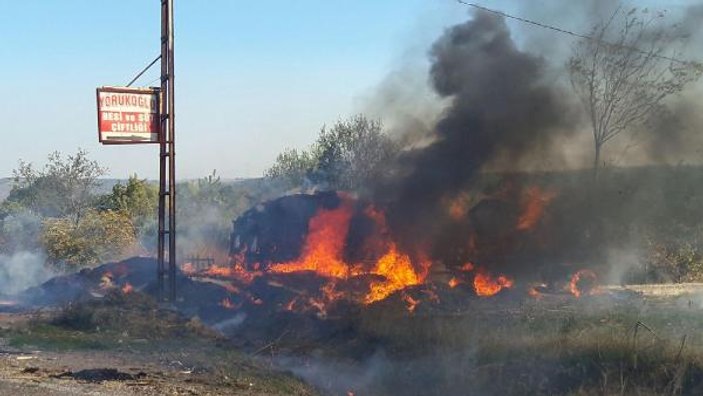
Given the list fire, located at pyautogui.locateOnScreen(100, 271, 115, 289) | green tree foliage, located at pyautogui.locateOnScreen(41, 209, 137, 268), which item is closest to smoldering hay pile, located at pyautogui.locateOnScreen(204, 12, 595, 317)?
fire, located at pyautogui.locateOnScreen(100, 271, 115, 289)

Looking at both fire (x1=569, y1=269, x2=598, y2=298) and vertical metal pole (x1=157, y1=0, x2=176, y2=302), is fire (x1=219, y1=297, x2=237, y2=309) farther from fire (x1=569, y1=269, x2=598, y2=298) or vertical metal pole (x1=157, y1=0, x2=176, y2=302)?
fire (x1=569, y1=269, x2=598, y2=298)

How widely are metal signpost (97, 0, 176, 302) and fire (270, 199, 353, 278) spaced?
397cm

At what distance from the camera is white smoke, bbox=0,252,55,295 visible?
3078 cm

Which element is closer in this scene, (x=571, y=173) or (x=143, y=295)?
(x=143, y=295)

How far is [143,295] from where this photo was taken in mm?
19531

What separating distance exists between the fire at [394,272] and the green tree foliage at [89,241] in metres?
16.4

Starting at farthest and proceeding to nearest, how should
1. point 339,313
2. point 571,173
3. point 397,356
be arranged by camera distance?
point 571,173 < point 339,313 < point 397,356

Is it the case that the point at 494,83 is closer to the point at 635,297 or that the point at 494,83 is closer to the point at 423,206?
the point at 423,206

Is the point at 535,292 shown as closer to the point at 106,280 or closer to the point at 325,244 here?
the point at 325,244

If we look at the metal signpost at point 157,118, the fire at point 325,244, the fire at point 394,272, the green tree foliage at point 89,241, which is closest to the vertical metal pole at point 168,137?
the metal signpost at point 157,118

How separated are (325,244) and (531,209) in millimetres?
6241

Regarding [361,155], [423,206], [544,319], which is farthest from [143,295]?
[361,155]

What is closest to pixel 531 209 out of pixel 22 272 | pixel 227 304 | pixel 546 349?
pixel 227 304

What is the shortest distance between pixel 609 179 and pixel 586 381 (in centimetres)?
1590
